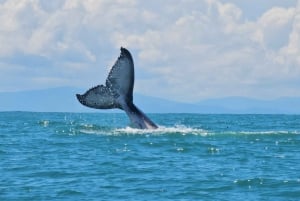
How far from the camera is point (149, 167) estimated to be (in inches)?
731

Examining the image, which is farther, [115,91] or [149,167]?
[115,91]

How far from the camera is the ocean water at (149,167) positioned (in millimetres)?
14867

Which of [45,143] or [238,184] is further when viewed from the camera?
[45,143]

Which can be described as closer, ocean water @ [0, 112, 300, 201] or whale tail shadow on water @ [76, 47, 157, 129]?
ocean water @ [0, 112, 300, 201]

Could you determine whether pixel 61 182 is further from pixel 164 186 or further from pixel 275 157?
pixel 275 157

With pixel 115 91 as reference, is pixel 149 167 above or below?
below

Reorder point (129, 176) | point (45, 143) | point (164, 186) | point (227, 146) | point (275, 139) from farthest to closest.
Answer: point (275, 139) < point (45, 143) < point (227, 146) < point (129, 176) < point (164, 186)

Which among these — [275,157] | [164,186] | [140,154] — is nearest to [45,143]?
[140,154]

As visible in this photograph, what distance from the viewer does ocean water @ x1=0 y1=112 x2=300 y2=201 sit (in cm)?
1487

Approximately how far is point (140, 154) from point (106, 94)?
163 inches

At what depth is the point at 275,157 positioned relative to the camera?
21.5 meters

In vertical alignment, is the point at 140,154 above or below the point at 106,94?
below

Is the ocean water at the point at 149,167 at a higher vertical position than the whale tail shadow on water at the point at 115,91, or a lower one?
lower

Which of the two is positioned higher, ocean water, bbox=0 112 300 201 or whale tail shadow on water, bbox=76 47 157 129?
whale tail shadow on water, bbox=76 47 157 129
